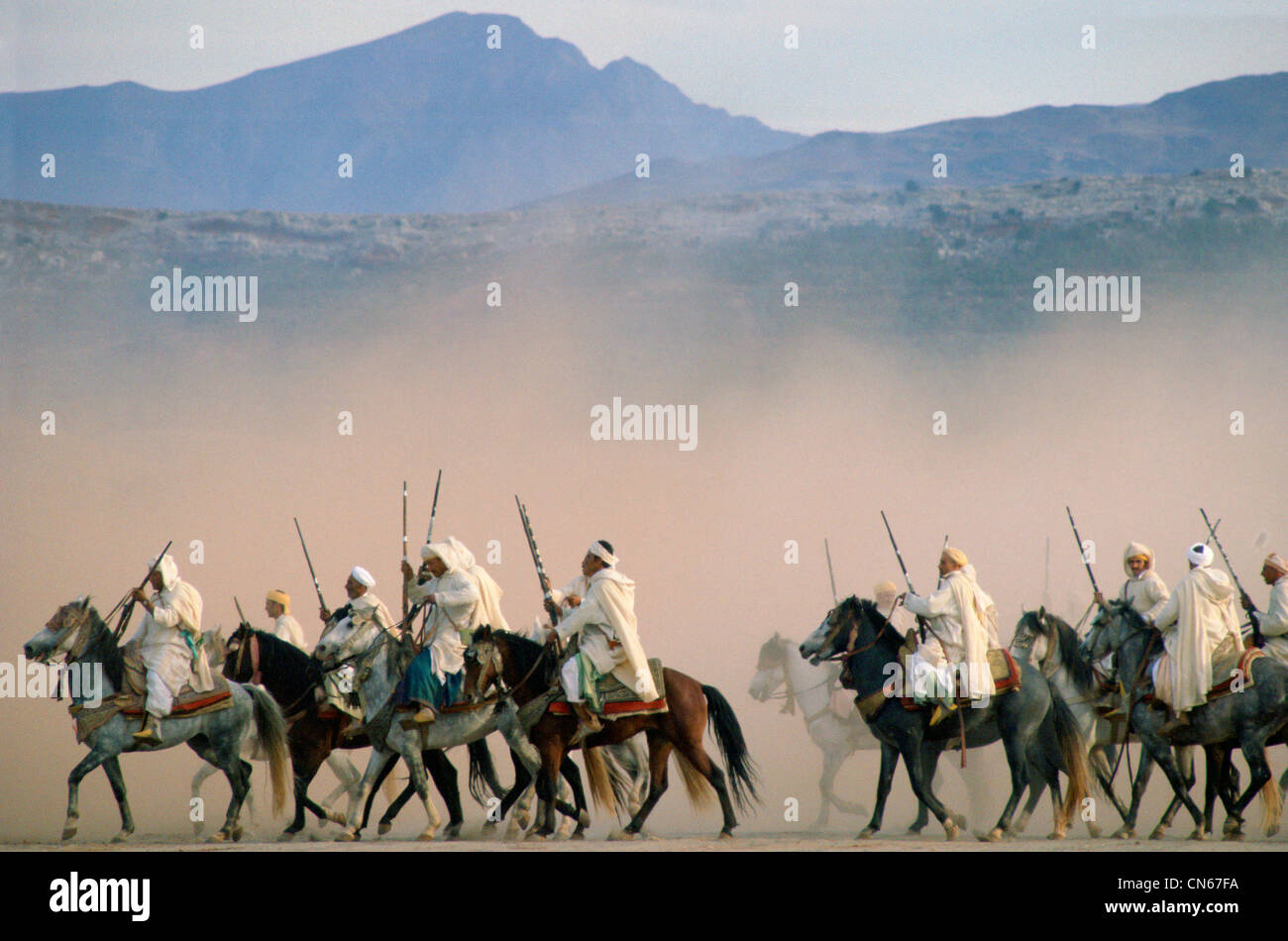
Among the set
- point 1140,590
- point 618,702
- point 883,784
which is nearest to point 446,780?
point 618,702

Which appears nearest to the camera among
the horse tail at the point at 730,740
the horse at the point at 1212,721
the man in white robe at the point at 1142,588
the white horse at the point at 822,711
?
the horse at the point at 1212,721

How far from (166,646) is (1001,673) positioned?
586cm

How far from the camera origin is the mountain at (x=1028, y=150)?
933 inches

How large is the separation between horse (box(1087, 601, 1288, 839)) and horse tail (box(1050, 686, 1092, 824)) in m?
0.41

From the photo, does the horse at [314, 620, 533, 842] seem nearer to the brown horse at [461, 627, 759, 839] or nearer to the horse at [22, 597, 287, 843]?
the brown horse at [461, 627, 759, 839]

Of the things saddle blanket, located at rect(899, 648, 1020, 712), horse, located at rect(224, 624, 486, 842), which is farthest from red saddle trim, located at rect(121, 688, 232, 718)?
saddle blanket, located at rect(899, 648, 1020, 712)

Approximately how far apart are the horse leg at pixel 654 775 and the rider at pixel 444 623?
4.54ft

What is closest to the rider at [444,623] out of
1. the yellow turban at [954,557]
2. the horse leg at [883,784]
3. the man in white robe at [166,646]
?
the man in white robe at [166,646]

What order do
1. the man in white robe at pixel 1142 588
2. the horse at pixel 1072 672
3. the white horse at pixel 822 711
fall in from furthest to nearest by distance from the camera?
1. the white horse at pixel 822 711
2. the horse at pixel 1072 672
3. the man in white robe at pixel 1142 588

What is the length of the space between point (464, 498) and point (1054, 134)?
12127 millimetres

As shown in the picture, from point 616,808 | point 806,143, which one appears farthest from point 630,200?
point 616,808

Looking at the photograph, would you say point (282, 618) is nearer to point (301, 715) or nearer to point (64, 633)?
point (301, 715)

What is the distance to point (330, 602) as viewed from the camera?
780 inches

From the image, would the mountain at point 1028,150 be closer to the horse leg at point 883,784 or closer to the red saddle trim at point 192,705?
the red saddle trim at point 192,705
